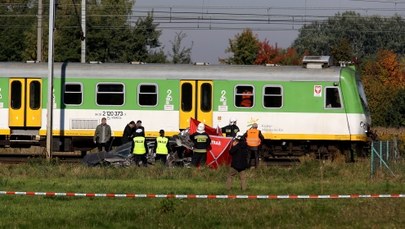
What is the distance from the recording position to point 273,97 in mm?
35125

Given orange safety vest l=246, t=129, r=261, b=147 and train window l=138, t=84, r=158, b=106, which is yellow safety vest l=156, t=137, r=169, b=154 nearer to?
orange safety vest l=246, t=129, r=261, b=147

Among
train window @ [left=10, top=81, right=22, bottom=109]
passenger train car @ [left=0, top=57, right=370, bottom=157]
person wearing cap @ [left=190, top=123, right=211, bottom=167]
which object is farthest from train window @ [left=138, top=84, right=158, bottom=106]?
person wearing cap @ [left=190, top=123, right=211, bottom=167]

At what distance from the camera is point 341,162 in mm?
32031

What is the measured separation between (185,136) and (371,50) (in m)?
97.0

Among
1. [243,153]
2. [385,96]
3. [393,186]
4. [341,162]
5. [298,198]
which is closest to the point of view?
[298,198]

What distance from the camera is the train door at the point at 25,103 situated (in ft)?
115

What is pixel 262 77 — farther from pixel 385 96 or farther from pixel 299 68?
pixel 385 96

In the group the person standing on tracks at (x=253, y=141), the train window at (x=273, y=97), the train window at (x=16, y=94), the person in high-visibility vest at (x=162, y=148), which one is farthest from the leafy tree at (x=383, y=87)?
the person in high-visibility vest at (x=162, y=148)

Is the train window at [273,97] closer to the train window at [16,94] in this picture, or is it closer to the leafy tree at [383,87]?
the train window at [16,94]

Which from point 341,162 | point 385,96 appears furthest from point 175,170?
point 385,96

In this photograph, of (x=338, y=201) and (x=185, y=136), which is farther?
(x=185, y=136)

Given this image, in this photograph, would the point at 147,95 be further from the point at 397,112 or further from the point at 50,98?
the point at 397,112

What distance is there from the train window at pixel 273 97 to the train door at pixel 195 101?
185 centimetres

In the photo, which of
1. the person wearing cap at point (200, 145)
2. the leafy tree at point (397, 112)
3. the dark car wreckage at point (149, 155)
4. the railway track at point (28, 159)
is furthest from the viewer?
the leafy tree at point (397, 112)
